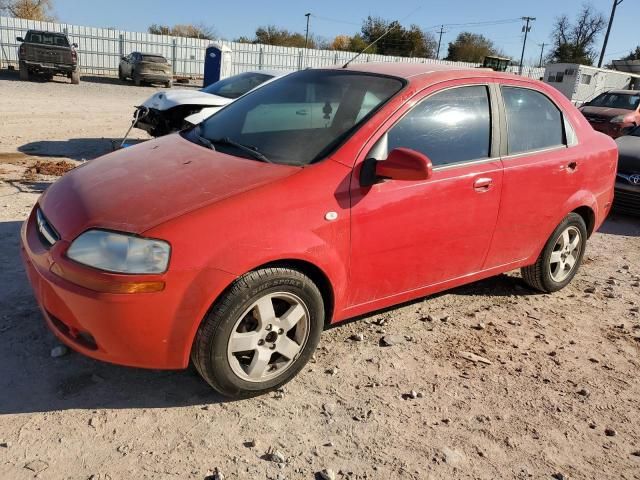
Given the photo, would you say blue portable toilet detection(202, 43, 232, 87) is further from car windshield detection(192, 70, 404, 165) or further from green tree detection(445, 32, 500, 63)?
green tree detection(445, 32, 500, 63)

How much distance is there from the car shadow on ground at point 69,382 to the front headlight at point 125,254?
80 centimetres

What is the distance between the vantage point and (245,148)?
330cm

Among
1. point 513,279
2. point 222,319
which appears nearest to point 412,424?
point 222,319

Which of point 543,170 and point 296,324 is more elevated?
point 543,170

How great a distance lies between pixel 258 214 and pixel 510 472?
170cm

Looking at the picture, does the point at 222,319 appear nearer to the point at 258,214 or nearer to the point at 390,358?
the point at 258,214

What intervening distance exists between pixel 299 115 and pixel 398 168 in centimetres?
93

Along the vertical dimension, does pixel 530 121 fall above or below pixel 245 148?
above

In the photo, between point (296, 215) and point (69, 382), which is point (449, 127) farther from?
point (69, 382)

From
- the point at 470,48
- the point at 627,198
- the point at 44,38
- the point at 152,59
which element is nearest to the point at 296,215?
the point at 627,198

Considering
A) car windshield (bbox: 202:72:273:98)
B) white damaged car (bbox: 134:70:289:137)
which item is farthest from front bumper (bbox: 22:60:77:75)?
white damaged car (bbox: 134:70:289:137)

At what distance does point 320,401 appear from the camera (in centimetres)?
295

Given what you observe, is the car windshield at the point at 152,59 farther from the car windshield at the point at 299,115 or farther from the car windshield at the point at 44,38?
the car windshield at the point at 299,115

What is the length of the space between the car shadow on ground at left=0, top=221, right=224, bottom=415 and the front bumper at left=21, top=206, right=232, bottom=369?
0.34 metres
